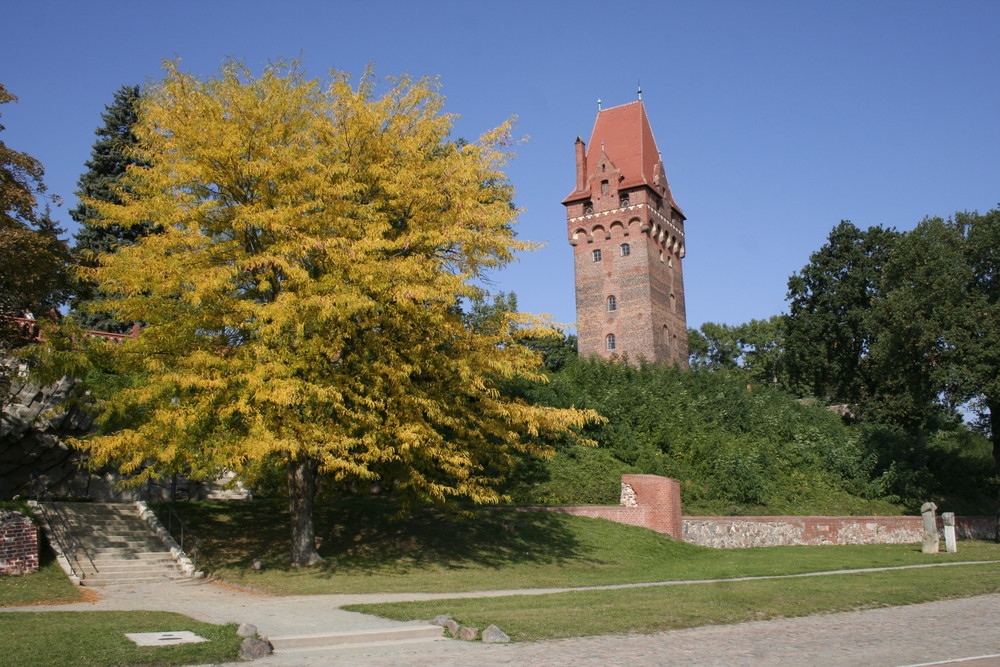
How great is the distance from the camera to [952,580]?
1466 centimetres

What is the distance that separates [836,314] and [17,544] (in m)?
49.3

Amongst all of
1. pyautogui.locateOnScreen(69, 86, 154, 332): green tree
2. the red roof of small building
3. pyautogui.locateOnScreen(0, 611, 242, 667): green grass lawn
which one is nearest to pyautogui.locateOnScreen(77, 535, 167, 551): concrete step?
pyautogui.locateOnScreen(0, 611, 242, 667): green grass lawn

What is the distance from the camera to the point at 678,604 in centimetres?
1118

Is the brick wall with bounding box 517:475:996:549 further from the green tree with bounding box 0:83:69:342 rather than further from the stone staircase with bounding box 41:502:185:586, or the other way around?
the green tree with bounding box 0:83:69:342

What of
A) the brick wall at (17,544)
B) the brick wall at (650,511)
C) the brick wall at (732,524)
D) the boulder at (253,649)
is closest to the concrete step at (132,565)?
the brick wall at (17,544)

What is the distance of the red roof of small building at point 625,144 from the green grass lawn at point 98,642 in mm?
48272

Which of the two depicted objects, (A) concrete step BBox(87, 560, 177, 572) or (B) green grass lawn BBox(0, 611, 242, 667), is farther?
(A) concrete step BBox(87, 560, 177, 572)

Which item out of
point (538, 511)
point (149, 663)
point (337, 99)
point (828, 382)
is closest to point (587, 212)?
point (828, 382)

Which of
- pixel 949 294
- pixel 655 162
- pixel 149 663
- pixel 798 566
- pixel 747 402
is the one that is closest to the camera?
pixel 149 663

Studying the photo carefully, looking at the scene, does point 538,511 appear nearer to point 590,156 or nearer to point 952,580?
point 952,580

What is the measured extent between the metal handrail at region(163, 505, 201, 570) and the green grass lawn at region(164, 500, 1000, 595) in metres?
0.24

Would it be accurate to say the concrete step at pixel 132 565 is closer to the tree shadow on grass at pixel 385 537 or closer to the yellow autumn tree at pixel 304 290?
the tree shadow on grass at pixel 385 537

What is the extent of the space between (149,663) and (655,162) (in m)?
53.5

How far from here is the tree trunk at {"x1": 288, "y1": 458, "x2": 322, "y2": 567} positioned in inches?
623
